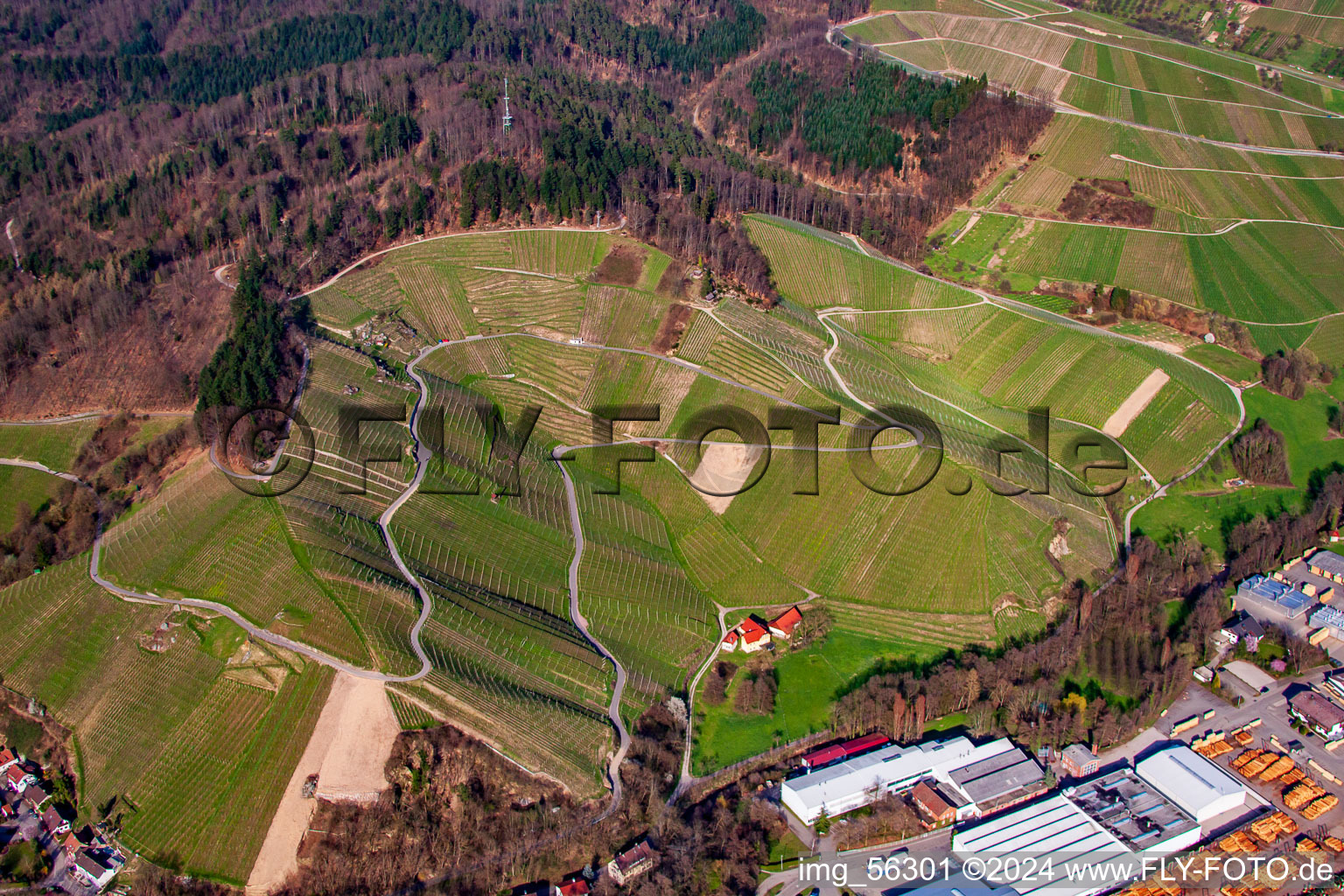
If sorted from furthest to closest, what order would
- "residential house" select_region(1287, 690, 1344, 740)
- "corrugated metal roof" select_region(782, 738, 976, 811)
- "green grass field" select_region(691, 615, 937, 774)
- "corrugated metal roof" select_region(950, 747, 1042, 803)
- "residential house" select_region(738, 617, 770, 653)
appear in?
"residential house" select_region(738, 617, 770, 653), "residential house" select_region(1287, 690, 1344, 740), "green grass field" select_region(691, 615, 937, 774), "corrugated metal roof" select_region(950, 747, 1042, 803), "corrugated metal roof" select_region(782, 738, 976, 811)

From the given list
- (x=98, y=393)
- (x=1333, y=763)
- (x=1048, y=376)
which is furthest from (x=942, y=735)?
(x=98, y=393)

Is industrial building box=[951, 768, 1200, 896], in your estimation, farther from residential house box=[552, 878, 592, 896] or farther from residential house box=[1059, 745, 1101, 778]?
residential house box=[552, 878, 592, 896]

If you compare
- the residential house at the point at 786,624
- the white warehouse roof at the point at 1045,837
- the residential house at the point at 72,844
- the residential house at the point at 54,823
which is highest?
the white warehouse roof at the point at 1045,837

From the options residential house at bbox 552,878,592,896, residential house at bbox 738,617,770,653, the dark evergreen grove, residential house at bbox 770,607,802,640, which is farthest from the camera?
the dark evergreen grove

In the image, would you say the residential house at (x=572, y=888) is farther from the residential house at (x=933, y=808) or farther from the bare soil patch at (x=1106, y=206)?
the bare soil patch at (x=1106, y=206)

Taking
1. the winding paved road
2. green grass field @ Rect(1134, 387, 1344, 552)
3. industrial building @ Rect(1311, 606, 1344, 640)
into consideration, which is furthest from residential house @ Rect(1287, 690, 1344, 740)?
the winding paved road

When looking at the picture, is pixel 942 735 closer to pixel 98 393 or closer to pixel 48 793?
pixel 48 793

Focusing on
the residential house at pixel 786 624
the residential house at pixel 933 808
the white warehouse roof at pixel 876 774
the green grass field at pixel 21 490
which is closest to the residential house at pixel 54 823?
the green grass field at pixel 21 490
